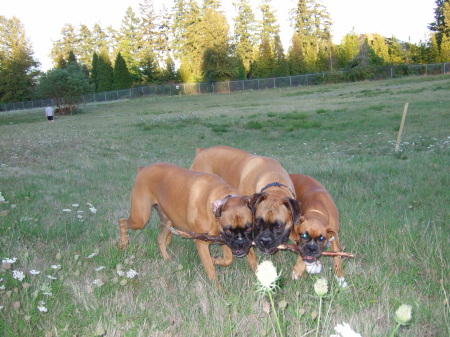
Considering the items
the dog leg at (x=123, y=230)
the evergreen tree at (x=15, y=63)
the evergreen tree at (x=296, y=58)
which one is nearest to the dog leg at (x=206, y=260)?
the dog leg at (x=123, y=230)

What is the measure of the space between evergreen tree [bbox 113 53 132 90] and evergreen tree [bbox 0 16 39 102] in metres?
10.9

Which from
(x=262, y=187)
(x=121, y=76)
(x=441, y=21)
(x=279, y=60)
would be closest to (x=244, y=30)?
(x=279, y=60)

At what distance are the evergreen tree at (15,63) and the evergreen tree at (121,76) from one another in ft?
35.8

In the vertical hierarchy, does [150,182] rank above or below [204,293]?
above

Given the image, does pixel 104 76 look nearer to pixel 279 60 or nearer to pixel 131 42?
pixel 131 42

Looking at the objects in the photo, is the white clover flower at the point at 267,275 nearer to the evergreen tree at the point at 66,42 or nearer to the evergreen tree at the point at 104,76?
the evergreen tree at the point at 104,76

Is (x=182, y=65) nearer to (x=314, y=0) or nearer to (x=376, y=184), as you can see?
(x=314, y=0)

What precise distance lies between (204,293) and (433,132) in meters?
12.9

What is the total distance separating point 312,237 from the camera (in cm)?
423

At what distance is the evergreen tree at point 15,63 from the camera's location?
60000mm

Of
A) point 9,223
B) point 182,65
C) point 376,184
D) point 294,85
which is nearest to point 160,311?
point 9,223

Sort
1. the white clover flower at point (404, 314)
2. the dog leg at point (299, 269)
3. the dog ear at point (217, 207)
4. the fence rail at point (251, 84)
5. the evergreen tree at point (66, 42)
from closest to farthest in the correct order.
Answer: the white clover flower at point (404, 314) < the dog ear at point (217, 207) < the dog leg at point (299, 269) < the fence rail at point (251, 84) < the evergreen tree at point (66, 42)

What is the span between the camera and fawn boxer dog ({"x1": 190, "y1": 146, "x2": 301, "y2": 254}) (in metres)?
4.31

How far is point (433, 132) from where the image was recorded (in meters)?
14.5
